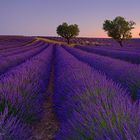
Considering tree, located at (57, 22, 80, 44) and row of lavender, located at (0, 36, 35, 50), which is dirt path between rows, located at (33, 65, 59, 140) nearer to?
row of lavender, located at (0, 36, 35, 50)

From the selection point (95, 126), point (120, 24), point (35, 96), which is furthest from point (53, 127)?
point (120, 24)

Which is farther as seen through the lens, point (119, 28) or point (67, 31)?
point (67, 31)

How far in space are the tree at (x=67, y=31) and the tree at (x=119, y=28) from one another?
24.0 metres

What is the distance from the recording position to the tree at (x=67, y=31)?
74.0m

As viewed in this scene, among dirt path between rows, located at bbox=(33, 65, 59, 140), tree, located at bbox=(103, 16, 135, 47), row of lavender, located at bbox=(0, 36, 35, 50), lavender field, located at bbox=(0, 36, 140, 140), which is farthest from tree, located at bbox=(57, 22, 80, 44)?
dirt path between rows, located at bbox=(33, 65, 59, 140)

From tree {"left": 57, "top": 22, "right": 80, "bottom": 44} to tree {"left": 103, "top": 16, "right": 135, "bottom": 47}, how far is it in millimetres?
24046

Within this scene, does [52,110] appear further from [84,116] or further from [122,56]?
[122,56]

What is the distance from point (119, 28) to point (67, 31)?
83.7 feet

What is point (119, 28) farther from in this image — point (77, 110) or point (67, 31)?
point (77, 110)

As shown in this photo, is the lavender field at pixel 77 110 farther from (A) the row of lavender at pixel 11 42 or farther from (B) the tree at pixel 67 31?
(B) the tree at pixel 67 31

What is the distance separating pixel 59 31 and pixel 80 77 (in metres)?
70.3

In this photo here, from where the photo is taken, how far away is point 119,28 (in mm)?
49219

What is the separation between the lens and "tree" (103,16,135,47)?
161 feet

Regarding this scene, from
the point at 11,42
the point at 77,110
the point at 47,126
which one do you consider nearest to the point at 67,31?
the point at 11,42
